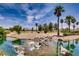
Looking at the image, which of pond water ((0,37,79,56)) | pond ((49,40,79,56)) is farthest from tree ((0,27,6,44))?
pond ((49,40,79,56))

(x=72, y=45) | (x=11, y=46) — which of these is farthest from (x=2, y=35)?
(x=72, y=45)

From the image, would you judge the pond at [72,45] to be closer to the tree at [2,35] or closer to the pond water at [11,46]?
the pond water at [11,46]

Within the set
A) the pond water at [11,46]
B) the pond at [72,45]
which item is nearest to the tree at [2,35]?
the pond water at [11,46]

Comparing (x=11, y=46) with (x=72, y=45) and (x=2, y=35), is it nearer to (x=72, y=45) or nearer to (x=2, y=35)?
(x=2, y=35)

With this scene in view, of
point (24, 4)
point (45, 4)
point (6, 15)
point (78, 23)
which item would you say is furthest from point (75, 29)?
point (6, 15)

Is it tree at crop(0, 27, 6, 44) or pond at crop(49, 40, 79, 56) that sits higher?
tree at crop(0, 27, 6, 44)

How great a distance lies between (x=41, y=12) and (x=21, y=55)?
35 centimetres

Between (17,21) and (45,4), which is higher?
(45,4)

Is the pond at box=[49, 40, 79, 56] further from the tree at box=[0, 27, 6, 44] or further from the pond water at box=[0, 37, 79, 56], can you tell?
the tree at box=[0, 27, 6, 44]

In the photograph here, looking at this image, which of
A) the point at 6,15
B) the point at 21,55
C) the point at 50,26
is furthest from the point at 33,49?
the point at 6,15

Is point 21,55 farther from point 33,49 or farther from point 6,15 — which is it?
point 6,15

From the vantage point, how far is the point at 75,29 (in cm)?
135

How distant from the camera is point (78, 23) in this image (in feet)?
4.45

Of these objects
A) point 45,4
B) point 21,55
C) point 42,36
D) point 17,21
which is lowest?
point 21,55
